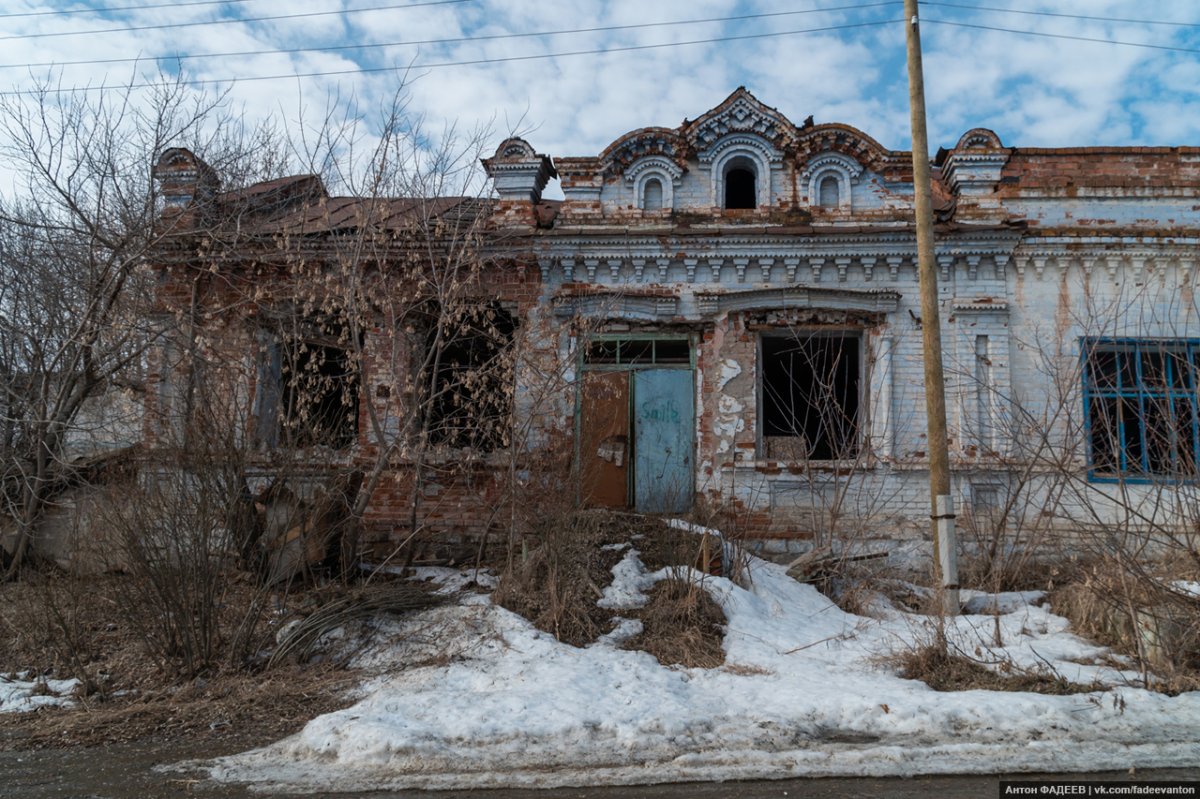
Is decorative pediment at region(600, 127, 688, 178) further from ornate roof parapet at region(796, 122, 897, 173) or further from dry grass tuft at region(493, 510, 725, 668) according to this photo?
dry grass tuft at region(493, 510, 725, 668)

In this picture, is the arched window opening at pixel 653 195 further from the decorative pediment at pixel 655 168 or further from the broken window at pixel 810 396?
the broken window at pixel 810 396

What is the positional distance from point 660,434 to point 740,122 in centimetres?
471

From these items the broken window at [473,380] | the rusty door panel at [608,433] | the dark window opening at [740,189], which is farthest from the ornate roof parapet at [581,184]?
the rusty door panel at [608,433]

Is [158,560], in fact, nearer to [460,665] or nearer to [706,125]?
[460,665]

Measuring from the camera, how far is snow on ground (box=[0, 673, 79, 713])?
6320mm

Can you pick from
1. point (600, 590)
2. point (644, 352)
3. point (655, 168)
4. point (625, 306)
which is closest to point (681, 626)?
point (600, 590)

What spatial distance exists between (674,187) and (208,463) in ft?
24.7

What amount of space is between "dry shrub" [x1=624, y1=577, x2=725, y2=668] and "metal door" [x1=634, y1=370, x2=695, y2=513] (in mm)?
3096

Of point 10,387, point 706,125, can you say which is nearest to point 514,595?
point 10,387

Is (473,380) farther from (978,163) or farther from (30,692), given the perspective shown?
(978,163)

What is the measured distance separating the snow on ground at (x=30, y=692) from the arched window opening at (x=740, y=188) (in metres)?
9.97

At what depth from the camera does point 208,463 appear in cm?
733

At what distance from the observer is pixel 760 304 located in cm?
1153

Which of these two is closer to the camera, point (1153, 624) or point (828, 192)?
point (1153, 624)
